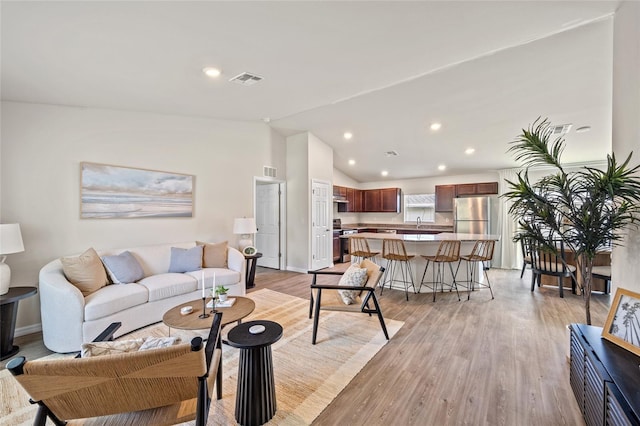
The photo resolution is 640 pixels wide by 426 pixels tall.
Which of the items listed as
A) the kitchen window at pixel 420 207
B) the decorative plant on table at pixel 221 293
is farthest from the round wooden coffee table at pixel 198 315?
the kitchen window at pixel 420 207

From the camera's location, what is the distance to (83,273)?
2943 mm

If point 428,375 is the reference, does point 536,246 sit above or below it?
above

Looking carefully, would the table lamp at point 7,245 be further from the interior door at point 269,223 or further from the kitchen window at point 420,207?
the kitchen window at point 420,207

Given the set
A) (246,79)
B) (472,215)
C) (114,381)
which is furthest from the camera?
(472,215)

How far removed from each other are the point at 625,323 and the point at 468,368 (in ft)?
3.62

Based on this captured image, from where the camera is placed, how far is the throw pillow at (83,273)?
2910mm

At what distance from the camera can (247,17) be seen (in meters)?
2.16

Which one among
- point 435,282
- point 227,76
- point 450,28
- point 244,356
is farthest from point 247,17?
point 435,282

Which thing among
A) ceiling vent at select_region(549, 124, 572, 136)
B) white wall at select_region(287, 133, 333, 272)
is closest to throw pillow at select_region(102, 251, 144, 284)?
white wall at select_region(287, 133, 333, 272)

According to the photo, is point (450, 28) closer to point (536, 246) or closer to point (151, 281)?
point (536, 246)

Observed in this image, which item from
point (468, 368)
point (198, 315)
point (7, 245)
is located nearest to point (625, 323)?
point (468, 368)

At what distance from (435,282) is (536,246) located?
2.19 meters

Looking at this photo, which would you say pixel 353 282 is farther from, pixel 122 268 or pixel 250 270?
pixel 122 268

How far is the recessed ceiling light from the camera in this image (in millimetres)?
2937
